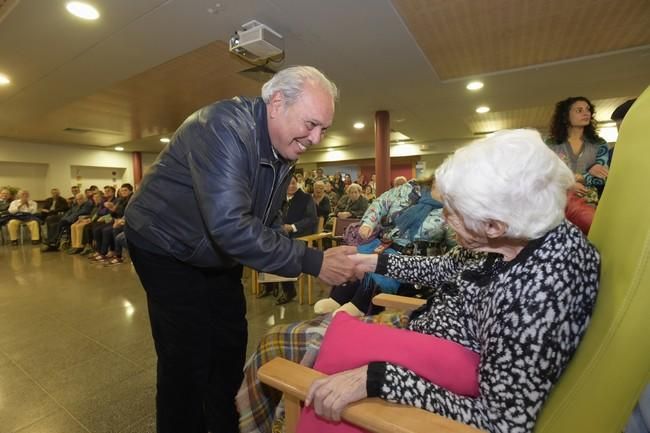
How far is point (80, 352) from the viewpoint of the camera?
2.22 metres

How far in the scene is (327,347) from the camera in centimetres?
89

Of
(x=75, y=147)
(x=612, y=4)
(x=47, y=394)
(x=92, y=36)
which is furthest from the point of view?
(x=75, y=147)

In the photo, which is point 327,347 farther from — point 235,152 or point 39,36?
point 39,36

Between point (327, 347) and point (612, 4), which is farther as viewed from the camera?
point (612, 4)

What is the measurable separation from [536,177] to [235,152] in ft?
2.55

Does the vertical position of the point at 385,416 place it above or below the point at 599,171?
below

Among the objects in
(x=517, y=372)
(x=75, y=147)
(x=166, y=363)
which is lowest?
(x=166, y=363)

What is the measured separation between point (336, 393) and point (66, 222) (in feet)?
26.4

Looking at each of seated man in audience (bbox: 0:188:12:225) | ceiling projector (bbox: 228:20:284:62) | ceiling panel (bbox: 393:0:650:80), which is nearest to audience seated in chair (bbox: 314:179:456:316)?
ceiling panel (bbox: 393:0:650:80)

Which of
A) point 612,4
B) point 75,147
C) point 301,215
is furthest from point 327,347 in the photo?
point 75,147

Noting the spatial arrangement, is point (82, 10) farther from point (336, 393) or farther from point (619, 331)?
point (619, 331)

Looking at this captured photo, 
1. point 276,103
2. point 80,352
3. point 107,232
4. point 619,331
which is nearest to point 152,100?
point 107,232

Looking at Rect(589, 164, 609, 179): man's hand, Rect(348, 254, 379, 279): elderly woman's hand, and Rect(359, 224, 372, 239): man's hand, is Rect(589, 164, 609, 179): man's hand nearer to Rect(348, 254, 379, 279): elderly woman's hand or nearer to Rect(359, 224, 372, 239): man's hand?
Rect(359, 224, 372, 239): man's hand

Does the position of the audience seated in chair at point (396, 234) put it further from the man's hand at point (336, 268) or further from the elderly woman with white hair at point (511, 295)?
the elderly woman with white hair at point (511, 295)
